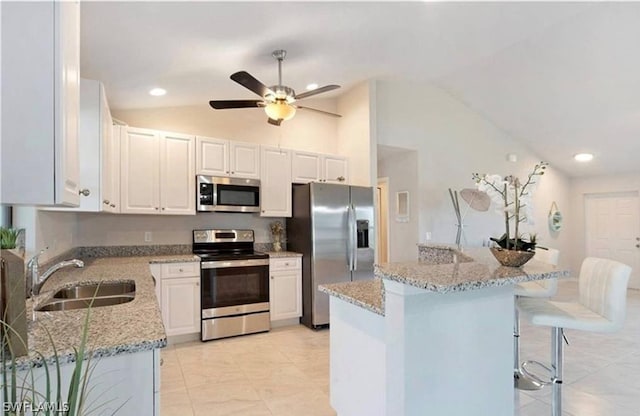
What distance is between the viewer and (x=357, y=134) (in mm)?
4945

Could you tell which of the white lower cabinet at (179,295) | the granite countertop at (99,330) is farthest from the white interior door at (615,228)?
the granite countertop at (99,330)

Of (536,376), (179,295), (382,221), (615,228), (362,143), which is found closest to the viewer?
(536,376)

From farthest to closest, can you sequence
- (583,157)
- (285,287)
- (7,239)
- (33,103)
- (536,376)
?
(583,157) < (285,287) < (536,376) < (7,239) < (33,103)

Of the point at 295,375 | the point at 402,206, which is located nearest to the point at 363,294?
the point at 295,375

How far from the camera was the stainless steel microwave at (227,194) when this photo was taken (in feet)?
13.1

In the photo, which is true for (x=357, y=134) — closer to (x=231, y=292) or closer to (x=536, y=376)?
(x=231, y=292)

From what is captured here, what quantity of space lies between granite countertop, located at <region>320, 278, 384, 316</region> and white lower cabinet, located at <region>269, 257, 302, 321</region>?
6.75 ft

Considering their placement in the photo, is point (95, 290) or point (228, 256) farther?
point (228, 256)

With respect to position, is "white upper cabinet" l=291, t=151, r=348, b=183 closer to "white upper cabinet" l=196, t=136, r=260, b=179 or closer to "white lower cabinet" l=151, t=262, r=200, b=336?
"white upper cabinet" l=196, t=136, r=260, b=179

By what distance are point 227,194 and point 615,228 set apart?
24.9 ft

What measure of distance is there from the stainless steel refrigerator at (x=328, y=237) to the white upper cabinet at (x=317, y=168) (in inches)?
8.7

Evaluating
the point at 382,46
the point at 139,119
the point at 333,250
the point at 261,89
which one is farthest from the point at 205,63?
the point at 333,250

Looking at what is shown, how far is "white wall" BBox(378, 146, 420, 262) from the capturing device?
551 centimetres

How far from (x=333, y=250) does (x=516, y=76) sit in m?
3.54
